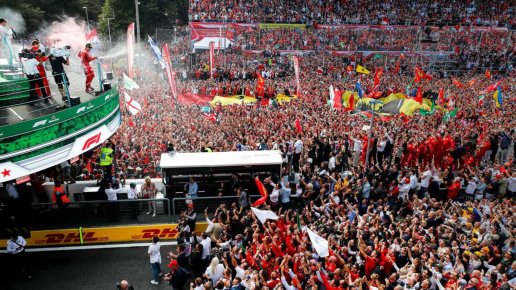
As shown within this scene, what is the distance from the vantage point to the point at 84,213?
12.8m

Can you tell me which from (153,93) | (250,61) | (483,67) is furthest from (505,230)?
(483,67)

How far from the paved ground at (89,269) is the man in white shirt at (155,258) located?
0.24 m

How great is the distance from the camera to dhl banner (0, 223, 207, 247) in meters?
12.2

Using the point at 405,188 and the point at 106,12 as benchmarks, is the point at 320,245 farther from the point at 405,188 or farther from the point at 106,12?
the point at 106,12

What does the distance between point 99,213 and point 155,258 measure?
3.53 metres

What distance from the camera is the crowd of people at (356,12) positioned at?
147 ft

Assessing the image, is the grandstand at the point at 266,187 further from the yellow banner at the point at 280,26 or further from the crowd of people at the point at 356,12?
the crowd of people at the point at 356,12

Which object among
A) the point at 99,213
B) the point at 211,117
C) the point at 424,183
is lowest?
the point at 99,213

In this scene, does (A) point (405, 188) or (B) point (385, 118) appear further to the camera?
(B) point (385, 118)

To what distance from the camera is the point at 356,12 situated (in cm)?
4847

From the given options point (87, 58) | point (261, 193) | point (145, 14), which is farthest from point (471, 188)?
point (145, 14)

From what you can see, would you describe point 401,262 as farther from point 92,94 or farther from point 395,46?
point 395,46

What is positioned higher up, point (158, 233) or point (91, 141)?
point (91, 141)

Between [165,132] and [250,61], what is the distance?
68.3 ft
